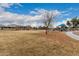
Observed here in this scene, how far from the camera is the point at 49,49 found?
6086mm

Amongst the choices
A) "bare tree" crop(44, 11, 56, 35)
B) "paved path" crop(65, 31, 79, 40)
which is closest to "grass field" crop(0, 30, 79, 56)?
"paved path" crop(65, 31, 79, 40)

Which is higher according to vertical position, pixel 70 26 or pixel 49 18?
pixel 49 18

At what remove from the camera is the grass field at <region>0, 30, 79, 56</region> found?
6059 millimetres

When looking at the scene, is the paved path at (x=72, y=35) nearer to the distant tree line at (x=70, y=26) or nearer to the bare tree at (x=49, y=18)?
the distant tree line at (x=70, y=26)

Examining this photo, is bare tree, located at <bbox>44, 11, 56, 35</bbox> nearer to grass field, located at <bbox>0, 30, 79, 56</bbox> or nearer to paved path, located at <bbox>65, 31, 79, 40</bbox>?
grass field, located at <bbox>0, 30, 79, 56</bbox>

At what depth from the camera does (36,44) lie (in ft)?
20.0

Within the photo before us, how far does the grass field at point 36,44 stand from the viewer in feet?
19.9

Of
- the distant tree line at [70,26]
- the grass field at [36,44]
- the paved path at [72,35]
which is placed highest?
the distant tree line at [70,26]

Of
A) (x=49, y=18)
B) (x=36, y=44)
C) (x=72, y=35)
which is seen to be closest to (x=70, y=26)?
(x=72, y=35)

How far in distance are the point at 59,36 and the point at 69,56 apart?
14.9 inches

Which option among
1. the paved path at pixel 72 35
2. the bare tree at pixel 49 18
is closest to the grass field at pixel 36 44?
the paved path at pixel 72 35

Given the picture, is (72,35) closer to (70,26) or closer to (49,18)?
(70,26)

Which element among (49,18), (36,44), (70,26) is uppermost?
(49,18)

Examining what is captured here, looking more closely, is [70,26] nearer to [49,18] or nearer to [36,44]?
[49,18]
